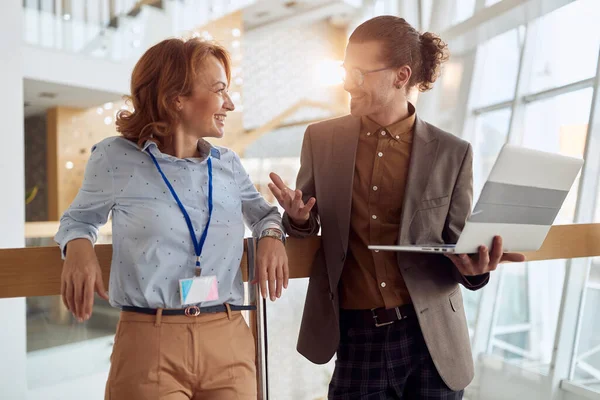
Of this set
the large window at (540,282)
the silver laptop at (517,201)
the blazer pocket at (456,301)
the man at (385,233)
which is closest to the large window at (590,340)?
the large window at (540,282)

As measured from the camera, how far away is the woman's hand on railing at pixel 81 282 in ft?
4.18

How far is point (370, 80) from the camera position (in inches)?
67.3

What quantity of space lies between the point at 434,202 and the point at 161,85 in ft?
2.70

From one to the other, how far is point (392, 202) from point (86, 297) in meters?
0.88

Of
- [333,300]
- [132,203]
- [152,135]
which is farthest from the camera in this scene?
[333,300]

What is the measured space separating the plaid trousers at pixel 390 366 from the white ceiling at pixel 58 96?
24.7 ft

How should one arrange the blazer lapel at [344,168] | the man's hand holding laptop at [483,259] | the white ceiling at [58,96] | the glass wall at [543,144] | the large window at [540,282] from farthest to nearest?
the white ceiling at [58,96] < the large window at [540,282] < the glass wall at [543,144] < the blazer lapel at [344,168] < the man's hand holding laptop at [483,259]

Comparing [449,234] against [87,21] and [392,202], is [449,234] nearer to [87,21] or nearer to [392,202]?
[392,202]

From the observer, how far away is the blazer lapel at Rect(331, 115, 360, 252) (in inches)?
64.7

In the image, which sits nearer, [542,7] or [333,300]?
[333,300]

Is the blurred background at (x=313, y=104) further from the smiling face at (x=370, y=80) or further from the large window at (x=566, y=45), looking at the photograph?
the smiling face at (x=370, y=80)

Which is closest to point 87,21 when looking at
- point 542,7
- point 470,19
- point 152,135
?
point 470,19

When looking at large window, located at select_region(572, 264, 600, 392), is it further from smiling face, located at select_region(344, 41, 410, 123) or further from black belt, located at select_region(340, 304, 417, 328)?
smiling face, located at select_region(344, 41, 410, 123)

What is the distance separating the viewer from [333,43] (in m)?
13.9
